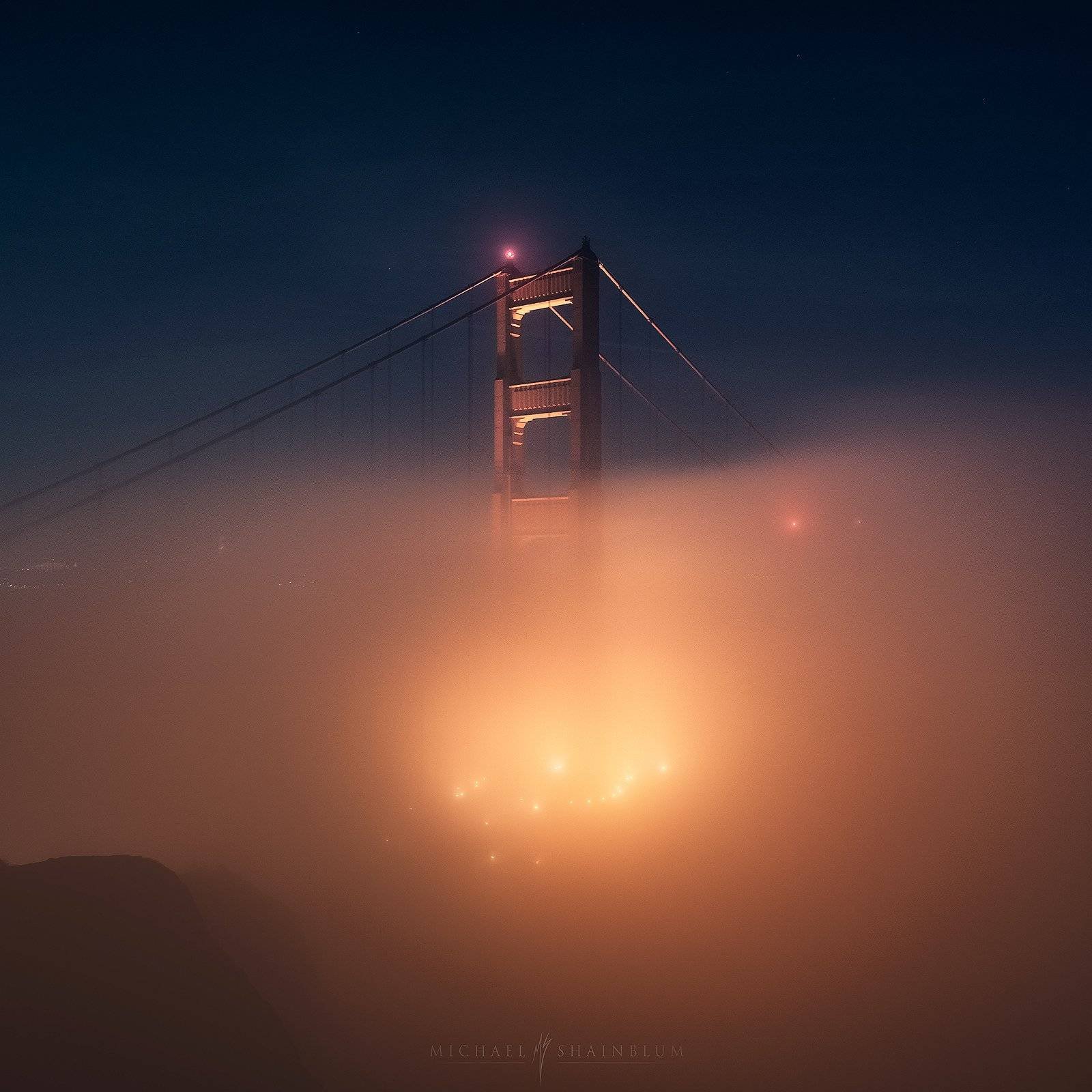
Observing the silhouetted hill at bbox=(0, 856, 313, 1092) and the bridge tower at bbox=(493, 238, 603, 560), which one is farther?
the bridge tower at bbox=(493, 238, 603, 560)

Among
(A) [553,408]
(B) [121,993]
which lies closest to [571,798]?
(A) [553,408]

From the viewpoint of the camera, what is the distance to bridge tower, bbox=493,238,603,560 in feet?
41.1

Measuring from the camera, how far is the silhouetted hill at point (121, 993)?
780cm

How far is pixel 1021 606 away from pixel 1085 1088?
138 ft

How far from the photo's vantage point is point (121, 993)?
9.02m

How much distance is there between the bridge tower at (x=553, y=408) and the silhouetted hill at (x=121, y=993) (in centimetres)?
767

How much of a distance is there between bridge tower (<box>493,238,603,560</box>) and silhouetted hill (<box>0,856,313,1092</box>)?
7672 millimetres

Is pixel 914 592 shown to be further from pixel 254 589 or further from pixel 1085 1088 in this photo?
pixel 254 589

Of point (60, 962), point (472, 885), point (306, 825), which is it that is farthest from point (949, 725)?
point (60, 962)

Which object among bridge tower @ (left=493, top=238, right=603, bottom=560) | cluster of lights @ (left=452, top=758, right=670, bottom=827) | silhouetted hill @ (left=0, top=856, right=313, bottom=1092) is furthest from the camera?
cluster of lights @ (left=452, top=758, right=670, bottom=827)

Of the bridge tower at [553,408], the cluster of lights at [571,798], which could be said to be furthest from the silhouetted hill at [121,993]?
the cluster of lights at [571,798]

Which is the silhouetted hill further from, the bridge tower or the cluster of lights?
the cluster of lights

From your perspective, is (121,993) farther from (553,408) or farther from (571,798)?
(571,798)

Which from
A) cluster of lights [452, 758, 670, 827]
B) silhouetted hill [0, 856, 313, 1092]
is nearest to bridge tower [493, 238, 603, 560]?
silhouetted hill [0, 856, 313, 1092]
